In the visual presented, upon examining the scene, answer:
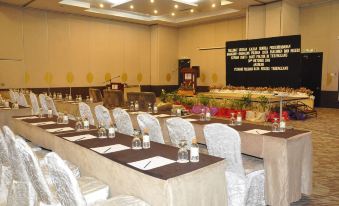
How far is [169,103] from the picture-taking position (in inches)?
287

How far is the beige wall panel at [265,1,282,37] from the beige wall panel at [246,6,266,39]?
0.29 meters

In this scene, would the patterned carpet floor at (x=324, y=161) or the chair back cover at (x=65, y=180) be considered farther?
the patterned carpet floor at (x=324, y=161)

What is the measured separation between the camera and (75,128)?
3672 mm

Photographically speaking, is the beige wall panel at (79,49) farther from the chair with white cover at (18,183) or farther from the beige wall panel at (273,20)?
the chair with white cover at (18,183)

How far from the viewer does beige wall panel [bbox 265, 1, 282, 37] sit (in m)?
11.1

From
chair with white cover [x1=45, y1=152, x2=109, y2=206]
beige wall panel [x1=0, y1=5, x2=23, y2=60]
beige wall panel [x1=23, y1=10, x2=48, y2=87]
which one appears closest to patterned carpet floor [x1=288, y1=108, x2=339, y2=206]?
chair with white cover [x1=45, y1=152, x2=109, y2=206]

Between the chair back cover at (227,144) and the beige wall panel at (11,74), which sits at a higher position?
the beige wall panel at (11,74)

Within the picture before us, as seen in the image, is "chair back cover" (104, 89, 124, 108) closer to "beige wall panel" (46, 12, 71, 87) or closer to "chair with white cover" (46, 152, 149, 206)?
"beige wall panel" (46, 12, 71, 87)

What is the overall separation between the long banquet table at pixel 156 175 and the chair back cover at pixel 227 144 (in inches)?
18.9

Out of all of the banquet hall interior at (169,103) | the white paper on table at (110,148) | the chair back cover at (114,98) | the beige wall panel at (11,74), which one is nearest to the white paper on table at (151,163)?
the banquet hall interior at (169,103)

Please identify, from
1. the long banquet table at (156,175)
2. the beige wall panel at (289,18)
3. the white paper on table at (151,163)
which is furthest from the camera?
the beige wall panel at (289,18)

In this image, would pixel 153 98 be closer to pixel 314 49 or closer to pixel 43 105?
pixel 43 105

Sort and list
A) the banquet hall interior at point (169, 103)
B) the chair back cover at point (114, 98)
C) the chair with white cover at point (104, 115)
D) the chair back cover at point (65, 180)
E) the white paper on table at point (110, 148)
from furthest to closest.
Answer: the chair back cover at point (114, 98) → the chair with white cover at point (104, 115) → the white paper on table at point (110, 148) → the banquet hall interior at point (169, 103) → the chair back cover at point (65, 180)

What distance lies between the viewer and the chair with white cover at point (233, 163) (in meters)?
2.84
